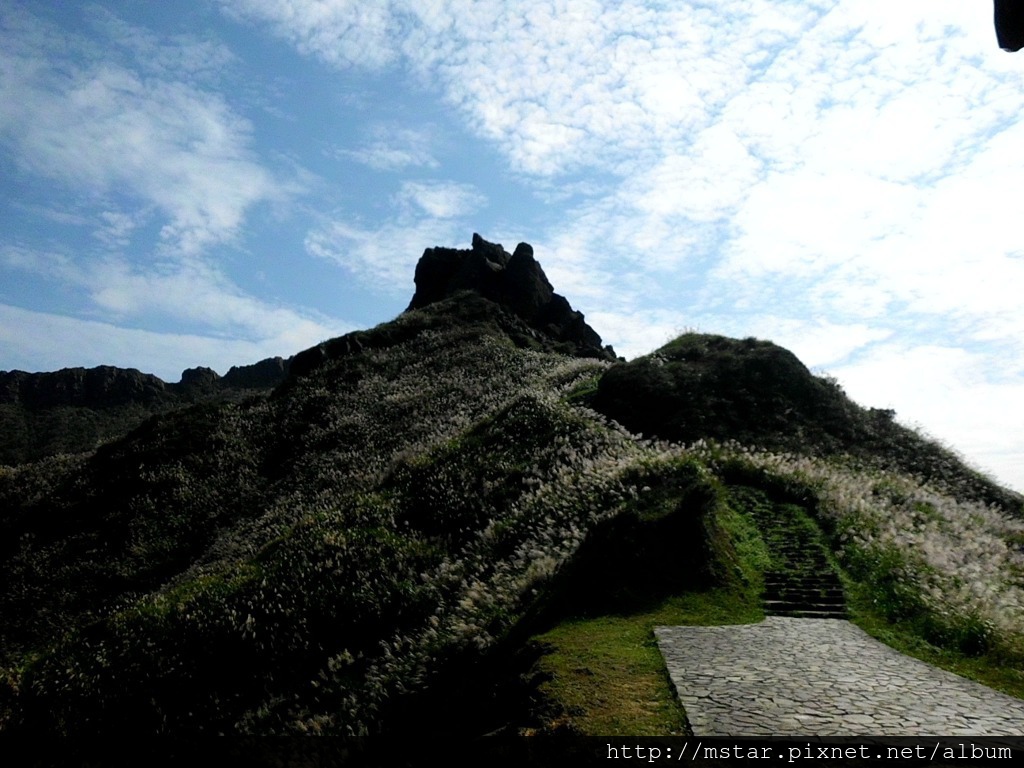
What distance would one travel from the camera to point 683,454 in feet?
75.8

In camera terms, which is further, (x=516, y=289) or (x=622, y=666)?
(x=516, y=289)

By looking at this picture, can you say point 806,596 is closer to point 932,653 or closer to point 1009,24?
point 932,653

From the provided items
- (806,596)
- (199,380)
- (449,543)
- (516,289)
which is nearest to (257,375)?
(199,380)

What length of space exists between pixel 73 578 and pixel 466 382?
2653 centimetres

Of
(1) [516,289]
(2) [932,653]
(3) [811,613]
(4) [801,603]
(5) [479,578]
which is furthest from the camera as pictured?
(1) [516,289]

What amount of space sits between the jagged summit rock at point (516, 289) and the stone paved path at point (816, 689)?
2371 inches

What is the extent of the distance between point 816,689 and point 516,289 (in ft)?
237

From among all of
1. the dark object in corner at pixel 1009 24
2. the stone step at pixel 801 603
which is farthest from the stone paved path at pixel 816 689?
the dark object in corner at pixel 1009 24

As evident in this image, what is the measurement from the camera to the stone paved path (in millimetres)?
7801

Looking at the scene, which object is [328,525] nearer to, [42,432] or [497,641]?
[497,641]

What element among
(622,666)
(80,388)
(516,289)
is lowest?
(622,666)

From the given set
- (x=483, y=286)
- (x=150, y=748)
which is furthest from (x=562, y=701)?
(x=483, y=286)

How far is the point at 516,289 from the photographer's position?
3135 inches

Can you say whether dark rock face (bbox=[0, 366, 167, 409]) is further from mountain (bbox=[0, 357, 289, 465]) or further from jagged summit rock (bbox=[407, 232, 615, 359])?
jagged summit rock (bbox=[407, 232, 615, 359])
